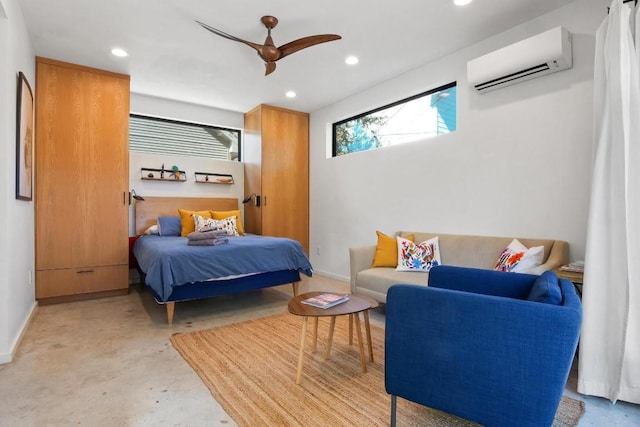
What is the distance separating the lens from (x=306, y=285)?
14.7 feet

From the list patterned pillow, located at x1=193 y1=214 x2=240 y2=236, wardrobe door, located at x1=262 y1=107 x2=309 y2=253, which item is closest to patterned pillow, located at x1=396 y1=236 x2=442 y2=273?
patterned pillow, located at x1=193 y1=214 x2=240 y2=236

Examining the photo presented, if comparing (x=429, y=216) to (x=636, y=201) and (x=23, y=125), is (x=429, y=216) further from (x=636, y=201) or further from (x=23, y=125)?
(x=23, y=125)

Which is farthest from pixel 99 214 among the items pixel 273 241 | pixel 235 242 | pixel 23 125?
pixel 273 241

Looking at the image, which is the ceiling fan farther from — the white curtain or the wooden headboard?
the wooden headboard

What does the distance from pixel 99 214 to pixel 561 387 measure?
4.32 metres

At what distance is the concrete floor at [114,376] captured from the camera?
5.43 ft

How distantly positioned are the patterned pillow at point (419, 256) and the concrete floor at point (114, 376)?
56 cm

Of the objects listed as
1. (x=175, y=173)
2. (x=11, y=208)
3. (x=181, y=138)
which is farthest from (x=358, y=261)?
(x=181, y=138)

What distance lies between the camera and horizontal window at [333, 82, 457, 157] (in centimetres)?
359

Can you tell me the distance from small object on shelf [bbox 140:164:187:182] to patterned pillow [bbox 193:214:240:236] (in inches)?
33.2

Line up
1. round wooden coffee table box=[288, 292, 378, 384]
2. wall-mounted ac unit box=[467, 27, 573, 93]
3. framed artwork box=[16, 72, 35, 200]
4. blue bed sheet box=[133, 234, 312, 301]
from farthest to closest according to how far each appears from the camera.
A: blue bed sheet box=[133, 234, 312, 301] < framed artwork box=[16, 72, 35, 200] < wall-mounted ac unit box=[467, 27, 573, 93] < round wooden coffee table box=[288, 292, 378, 384]

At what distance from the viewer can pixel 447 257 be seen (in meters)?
3.21

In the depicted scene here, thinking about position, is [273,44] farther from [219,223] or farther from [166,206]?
[166,206]

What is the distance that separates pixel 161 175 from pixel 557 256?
4674 mm
